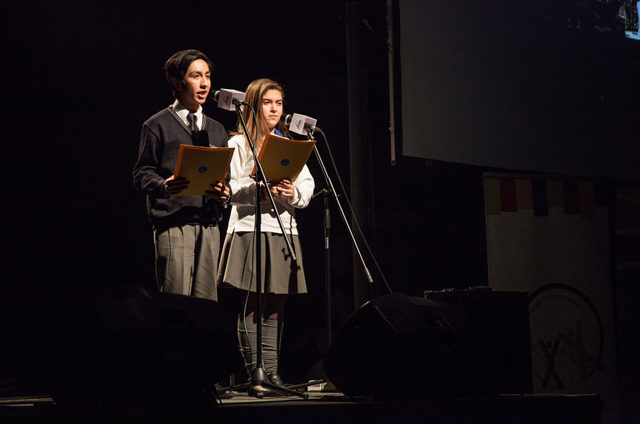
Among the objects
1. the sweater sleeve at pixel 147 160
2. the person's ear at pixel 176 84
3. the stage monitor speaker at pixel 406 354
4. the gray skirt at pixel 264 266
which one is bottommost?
the stage monitor speaker at pixel 406 354

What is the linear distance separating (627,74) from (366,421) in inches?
116

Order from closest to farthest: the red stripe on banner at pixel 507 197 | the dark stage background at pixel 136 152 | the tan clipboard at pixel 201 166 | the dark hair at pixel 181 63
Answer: the tan clipboard at pixel 201 166, the dark hair at pixel 181 63, the red stripe on banner at pixel 507 197, the dark stage background at pixel 136 152

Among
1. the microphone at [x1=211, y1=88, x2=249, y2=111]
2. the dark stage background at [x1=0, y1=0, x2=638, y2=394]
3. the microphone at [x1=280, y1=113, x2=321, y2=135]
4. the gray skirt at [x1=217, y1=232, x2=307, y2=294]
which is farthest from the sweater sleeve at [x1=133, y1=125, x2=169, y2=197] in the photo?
the dark stage background at [x1=0, y1=0, x2=638, y2=394]

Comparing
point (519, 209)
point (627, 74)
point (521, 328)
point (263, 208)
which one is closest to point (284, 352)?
point (263, 208)

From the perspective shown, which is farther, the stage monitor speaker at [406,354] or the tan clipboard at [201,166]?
the tan clipboard at [201,166]

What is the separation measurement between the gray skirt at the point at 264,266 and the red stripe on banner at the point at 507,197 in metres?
1.14

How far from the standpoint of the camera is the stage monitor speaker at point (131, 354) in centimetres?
161

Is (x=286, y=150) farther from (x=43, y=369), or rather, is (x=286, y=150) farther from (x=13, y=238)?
(x=13, y=238)

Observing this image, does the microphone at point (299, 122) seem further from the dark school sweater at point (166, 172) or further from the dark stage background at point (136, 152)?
the dark stage background at point (136, 152)

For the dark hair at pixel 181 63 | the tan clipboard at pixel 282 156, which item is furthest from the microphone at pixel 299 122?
the dark hair at pixel 181 63

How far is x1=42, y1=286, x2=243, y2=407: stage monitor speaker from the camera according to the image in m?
1.61

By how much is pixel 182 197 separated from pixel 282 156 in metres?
0.45

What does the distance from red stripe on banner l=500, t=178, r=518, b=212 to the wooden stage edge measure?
1.49 meters

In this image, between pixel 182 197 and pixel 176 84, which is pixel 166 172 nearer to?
pixel 182 197
